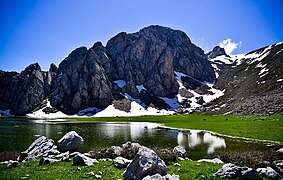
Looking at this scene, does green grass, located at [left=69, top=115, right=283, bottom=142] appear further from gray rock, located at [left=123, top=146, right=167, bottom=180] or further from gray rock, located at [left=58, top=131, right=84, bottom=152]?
gray rock, located at [left=123, top=146, right=167, bottom=180]

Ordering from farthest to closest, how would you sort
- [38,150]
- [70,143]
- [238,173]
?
[70,143] → [38,150] → [238,173]

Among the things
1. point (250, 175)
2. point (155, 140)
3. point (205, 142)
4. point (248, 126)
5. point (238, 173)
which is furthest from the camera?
point (248, 126)

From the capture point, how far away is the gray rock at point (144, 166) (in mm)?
18344

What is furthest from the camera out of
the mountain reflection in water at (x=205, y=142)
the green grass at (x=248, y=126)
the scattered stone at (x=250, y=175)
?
the green grass at (x=248, y=126)

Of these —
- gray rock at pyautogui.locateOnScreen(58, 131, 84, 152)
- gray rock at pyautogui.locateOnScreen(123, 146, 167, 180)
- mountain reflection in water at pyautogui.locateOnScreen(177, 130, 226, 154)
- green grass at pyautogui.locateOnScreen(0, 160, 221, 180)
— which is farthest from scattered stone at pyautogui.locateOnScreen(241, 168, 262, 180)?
gray rock at pyautogui.locateOnScreen(58, 131, 84, 152)

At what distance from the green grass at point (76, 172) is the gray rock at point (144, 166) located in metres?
1.92

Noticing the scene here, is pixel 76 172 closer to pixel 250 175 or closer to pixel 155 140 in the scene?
pixel 250 175

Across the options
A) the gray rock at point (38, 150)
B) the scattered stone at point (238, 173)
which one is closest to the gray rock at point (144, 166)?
the scattered stone at point (238, 173)

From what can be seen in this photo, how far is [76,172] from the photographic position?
21812 millimetres

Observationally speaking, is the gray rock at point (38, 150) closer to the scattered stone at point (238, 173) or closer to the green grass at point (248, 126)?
the scattered stone at point (238, 173)

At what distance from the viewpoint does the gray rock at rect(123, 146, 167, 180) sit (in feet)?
60.2

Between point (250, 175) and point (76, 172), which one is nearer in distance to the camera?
point (250, 175)

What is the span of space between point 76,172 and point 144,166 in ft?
23.3

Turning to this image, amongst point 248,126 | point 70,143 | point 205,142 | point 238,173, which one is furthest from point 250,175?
point 248,126
